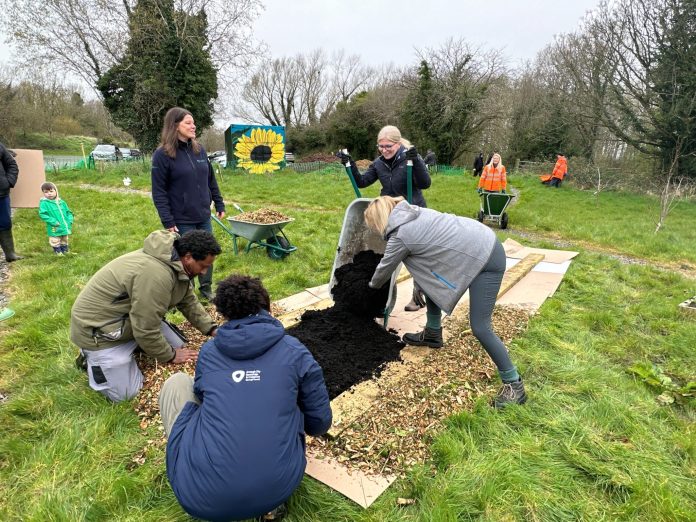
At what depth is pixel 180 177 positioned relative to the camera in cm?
386

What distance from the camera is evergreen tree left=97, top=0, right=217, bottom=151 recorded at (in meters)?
17.0

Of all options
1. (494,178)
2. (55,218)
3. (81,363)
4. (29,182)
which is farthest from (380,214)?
(29,182)

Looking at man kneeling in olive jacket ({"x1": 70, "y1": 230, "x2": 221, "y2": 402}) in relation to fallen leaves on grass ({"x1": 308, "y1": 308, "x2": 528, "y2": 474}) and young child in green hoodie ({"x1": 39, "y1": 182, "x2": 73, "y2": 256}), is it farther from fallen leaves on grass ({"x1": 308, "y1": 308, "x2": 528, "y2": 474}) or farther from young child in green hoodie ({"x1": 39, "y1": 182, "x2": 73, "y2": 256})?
young child in green hoodie ({"x1": 39, "y1": 182, "x2": 73, "y2": 256})

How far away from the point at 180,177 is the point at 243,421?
2.93 meters

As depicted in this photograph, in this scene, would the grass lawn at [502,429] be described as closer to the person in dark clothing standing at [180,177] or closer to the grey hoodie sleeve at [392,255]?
the grey hoodie sleeve at [392,255]

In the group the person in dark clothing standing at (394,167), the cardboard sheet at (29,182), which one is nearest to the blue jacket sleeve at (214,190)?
the person in dark clothing standing at (394,167)

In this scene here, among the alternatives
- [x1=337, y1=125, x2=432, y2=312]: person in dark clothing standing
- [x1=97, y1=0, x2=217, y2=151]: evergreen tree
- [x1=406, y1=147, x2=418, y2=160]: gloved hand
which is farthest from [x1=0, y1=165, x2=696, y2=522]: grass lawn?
[x1=97, y1=0, x2=217, y2=151]: evergreen tree

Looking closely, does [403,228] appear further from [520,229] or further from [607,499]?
[520,229]

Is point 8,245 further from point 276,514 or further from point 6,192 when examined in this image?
point 276,514

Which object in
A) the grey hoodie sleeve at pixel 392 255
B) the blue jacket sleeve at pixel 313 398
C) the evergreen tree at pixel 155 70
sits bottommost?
the blue jacket sleeve at pixel 313 398

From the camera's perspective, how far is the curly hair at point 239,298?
169 cm

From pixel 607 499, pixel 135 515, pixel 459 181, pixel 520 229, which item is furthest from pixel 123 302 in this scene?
pixel 459 181

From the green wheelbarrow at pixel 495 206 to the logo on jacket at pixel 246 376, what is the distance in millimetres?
8060

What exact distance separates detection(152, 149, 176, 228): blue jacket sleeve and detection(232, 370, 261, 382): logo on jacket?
2.62 m
